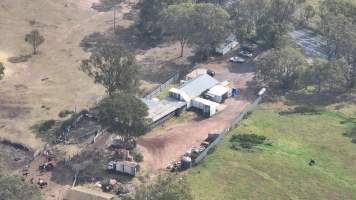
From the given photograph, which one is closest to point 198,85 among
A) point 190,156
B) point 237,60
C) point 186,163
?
point 237,60

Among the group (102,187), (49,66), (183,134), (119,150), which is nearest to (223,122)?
(183,134)

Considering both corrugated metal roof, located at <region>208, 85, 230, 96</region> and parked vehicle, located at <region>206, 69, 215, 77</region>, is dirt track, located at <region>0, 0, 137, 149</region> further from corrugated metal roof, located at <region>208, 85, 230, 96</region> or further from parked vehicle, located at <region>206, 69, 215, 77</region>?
parked vehicle, located at <region>206, 69, 215, 77</region>

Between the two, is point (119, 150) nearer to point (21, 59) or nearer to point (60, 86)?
point (60, 86)

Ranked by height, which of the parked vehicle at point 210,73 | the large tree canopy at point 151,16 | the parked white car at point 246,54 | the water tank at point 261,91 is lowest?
the water tank at point 261,91

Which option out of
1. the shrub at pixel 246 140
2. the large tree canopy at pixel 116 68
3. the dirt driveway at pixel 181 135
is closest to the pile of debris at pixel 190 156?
the dirt driveway at pixel 181 135

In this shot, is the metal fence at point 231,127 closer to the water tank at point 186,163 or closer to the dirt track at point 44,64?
the water tank at point 186,163
